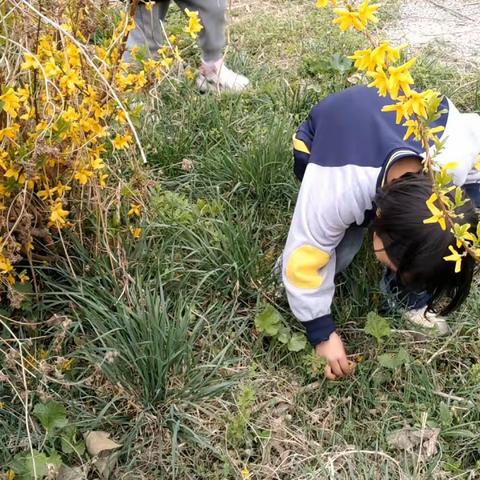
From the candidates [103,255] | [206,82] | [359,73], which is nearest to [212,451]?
[103,255]

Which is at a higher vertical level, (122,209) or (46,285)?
(122,209)

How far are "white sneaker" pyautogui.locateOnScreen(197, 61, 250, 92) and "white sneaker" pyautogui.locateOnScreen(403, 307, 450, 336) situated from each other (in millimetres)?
1210

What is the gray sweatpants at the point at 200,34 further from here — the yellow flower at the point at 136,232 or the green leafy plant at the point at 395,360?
the green leafy plant at the point at 395,360

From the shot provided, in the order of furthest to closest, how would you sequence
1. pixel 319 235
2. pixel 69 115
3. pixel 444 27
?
1. pixel 444 27
2. pixel 319 235
3. pixel 69 115

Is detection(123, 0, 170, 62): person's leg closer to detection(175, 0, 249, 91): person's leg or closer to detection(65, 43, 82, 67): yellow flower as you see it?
detection(175, 0, 249, 91): person's leg

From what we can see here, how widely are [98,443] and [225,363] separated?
0.38m

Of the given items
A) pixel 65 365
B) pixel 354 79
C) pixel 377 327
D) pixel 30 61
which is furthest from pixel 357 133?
pixel 354 79

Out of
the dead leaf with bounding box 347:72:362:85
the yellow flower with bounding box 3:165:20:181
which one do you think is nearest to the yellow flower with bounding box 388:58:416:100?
the yellow flower with bounding box 3:165:20:181

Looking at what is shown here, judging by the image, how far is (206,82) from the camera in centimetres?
275

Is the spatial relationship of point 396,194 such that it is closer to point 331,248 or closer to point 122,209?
point 331,248

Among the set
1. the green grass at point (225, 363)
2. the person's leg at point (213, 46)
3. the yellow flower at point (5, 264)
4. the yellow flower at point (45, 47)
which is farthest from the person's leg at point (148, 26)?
the yellow flower at point (5, 264)

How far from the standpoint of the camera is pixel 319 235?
1.84 metres

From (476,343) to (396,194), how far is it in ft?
1.99

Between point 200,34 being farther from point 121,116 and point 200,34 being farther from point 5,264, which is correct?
point 5,264
